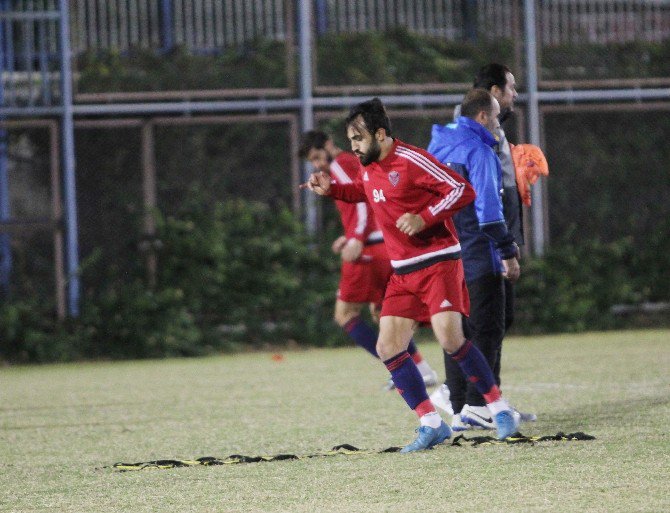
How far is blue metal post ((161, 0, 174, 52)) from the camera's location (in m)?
15.4

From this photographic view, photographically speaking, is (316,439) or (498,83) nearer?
(316,439)

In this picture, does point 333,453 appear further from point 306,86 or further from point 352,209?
point 306,86

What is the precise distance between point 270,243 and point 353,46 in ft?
8.88

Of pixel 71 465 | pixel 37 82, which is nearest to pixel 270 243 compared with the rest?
pixel 37 82

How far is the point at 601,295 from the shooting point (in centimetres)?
1567

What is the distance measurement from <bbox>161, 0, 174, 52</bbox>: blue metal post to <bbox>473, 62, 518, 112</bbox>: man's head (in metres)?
7.88

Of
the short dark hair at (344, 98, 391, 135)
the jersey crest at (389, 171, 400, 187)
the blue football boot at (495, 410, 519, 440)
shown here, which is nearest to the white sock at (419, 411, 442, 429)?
the blue football boot at (495, 410, 519, 440)

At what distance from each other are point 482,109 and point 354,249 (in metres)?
3.17

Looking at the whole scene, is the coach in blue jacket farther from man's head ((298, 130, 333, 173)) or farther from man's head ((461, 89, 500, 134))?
man's head ((298, 130, 333, 173))

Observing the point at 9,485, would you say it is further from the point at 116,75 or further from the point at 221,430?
the point at 116,75

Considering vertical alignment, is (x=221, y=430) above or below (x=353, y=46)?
below

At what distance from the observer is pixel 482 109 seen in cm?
758

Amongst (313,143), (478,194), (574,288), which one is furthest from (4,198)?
(478,194)

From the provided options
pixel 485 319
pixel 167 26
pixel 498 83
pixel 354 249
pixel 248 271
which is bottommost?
pixel 248 271
